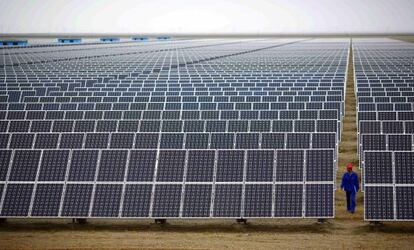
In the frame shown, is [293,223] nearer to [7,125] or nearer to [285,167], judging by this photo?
[285,167]

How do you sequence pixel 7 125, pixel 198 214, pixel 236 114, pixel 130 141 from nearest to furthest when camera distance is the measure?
1. pixel 198 214
2. pixel 130 141
3. pixel 7 125
4. pixel 236 114

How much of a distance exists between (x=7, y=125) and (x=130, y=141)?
5.31m

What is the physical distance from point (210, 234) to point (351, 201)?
3715 mm

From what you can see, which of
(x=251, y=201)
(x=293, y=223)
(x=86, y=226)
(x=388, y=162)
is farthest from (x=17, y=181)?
(x=388, y=162)

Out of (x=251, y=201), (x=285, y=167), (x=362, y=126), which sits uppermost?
(x=362, y=126)

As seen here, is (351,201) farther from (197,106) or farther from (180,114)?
(197,106)

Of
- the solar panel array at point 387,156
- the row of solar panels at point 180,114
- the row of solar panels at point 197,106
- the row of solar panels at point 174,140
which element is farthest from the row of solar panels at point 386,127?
the row of solar panels at point 197,106

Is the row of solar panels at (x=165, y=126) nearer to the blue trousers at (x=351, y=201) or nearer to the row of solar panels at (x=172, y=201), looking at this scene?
the blue trousers at (x=351, y=201)

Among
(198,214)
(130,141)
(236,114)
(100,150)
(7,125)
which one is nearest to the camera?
(198,214)

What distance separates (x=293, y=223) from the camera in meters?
14.5

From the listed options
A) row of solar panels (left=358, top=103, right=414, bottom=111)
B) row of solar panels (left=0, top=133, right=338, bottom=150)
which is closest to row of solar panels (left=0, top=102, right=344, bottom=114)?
row of solar panels (left=358, top=103, right=414, bottom=111)

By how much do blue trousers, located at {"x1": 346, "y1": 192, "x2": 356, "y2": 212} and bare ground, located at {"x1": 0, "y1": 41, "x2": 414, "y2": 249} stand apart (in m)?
0.17

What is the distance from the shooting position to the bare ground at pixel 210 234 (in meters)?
13.1

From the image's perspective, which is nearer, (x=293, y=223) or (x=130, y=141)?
(x=293, y=223)
